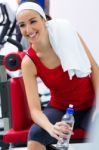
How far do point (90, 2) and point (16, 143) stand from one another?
1.85 m

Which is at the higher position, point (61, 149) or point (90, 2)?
point (90, 2)

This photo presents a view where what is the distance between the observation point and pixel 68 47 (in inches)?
70.4

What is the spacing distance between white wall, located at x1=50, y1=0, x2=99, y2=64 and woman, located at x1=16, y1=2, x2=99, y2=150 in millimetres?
1423

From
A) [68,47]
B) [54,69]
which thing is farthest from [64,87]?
[68,47]

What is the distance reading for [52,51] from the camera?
1813 mm

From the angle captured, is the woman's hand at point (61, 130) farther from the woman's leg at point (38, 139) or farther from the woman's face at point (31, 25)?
the woman's face at point (31, 25)

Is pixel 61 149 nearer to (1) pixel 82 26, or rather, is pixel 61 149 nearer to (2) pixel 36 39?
(2) pixel 36 39

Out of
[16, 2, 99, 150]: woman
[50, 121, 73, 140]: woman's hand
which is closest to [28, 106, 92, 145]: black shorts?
[16, 2, 99, 150]: woman

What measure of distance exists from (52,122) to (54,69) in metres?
0.29

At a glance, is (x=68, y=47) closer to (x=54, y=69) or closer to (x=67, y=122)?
(x=54, y=69)

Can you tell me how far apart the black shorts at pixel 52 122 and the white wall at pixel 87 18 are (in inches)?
59.7

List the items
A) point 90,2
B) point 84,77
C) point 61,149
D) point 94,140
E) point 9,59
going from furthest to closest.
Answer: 1. point 90,2
2. point 9,59
3. point 84,77
4. point 61,149
5. point 94,140

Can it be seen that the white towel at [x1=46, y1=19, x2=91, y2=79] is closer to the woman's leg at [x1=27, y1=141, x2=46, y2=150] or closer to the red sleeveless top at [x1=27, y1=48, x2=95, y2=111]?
the red sleeveless top at [x1=27, y1=48, x2=95, y2=111]

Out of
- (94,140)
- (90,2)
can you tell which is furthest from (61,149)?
Answer: (90,2)
